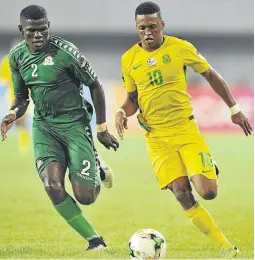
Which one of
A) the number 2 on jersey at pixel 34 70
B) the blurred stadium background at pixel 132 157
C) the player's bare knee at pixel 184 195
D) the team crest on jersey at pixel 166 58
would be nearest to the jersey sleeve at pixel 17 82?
the number 2 on jersey at pixel 34 70

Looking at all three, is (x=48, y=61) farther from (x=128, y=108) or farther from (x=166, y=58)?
(x=166, y=58)

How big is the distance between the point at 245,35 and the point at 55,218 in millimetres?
14872

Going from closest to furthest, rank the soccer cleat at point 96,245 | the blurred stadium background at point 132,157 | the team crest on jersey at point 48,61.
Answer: the team crest on jersey at point 48,61, the soccer cleat at point 96,245, the blurred stadium background at point 132,157

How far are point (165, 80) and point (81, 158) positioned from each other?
0.86 meters

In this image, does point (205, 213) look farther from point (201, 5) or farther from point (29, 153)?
point (201, 5)

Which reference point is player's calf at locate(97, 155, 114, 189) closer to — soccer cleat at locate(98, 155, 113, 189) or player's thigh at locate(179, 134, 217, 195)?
soccer cleat at locate(98, 155, 113, 189)

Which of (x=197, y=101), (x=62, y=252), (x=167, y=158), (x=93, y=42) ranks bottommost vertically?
(x=62, y=252)

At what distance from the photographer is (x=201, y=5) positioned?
2097 cm

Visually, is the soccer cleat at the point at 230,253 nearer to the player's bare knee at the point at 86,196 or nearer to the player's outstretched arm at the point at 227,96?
the player's outstretched arm at the point at 227,96

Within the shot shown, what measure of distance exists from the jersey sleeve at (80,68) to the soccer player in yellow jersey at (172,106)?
30 centimetres

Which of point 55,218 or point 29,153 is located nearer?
point 55,218

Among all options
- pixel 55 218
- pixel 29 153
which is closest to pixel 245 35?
pixel 29 153

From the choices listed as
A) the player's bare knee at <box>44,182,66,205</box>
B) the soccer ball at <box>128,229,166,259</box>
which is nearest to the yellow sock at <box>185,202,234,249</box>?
the soccer ball at <box>128,229,166,259</box>

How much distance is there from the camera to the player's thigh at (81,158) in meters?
6.19
